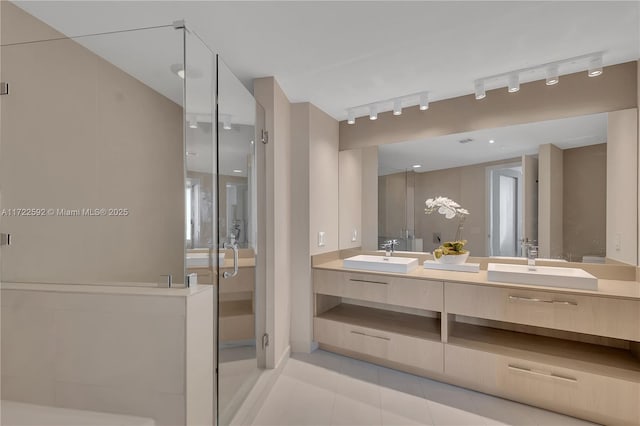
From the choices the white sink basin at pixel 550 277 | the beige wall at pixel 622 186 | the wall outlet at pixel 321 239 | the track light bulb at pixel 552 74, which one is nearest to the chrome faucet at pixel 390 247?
the wall outlet at pixel 321 239

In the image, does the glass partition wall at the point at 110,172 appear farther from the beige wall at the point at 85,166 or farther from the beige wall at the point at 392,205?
the beige wall at the point at 392,205

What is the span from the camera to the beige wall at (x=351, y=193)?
3.13 meters

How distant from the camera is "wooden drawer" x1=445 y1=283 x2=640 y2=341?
169 centimetres

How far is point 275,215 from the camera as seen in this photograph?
7.70 ft

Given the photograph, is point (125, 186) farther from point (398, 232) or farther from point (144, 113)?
point (398, 232)

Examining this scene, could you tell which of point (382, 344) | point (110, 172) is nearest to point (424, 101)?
point (382, 344)

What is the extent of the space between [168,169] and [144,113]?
0.31 meters

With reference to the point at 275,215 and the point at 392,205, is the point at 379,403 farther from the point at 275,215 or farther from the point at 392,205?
the point at 392,205

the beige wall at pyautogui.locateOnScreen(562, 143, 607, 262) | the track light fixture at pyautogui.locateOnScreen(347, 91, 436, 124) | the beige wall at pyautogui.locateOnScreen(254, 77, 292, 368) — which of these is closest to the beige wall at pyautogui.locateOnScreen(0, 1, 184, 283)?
the beige wall at pyautogui.locateOnScreen(254, 77, 292, 368)

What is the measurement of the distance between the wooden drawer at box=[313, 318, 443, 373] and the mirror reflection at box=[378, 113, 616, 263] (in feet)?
2.81

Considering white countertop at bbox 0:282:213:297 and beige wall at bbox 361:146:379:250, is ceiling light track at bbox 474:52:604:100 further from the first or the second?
white countertop at bbox 0:282:213:297

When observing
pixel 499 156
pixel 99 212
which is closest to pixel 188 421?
pixel 99 212

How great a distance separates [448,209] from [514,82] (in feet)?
3.51

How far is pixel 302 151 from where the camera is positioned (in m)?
2.66
